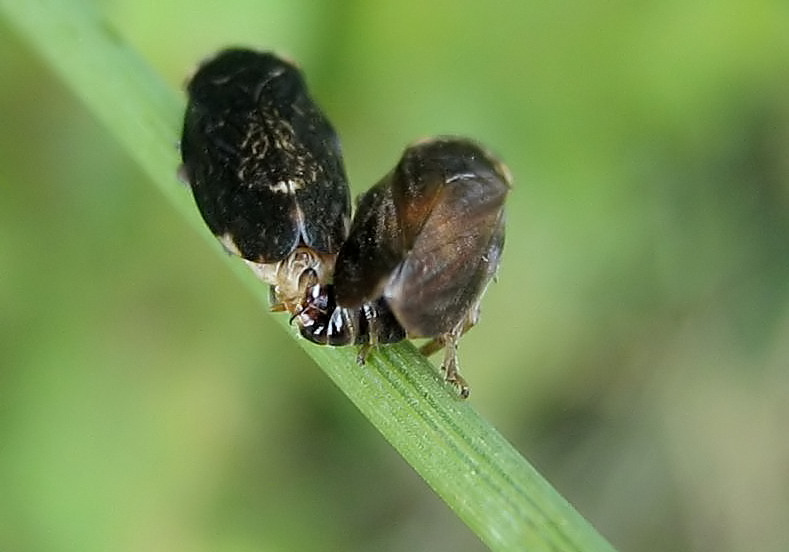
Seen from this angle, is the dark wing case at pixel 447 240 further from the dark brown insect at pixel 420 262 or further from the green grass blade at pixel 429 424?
the green grass blade at pixel 429 424

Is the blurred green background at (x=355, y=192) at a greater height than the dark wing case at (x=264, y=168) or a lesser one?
lesser

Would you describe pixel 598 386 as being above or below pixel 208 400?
below

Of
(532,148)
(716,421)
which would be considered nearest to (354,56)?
(532,148)

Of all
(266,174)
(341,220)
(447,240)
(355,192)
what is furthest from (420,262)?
(355,192)

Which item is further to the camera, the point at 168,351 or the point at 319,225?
the point at 168,351

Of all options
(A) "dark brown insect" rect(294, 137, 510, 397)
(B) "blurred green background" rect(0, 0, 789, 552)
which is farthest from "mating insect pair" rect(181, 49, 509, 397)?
(B) "blurred green background" rect(0, 0, 789, 552)

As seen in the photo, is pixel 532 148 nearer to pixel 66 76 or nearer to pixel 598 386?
pixel 598 386

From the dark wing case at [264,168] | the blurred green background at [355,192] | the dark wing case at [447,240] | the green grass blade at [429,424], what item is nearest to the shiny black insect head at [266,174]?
the dark wing case at [264,168]
